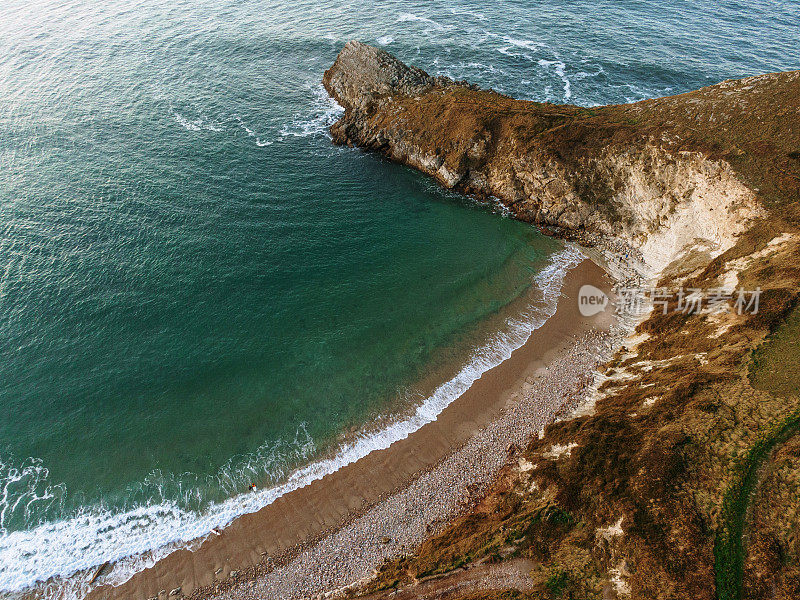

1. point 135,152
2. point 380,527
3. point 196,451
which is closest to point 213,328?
point 196,451

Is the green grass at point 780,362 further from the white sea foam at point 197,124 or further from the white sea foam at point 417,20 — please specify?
the white sea foam at point 417,20

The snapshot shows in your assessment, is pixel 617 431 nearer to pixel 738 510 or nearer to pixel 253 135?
pixel 738 510

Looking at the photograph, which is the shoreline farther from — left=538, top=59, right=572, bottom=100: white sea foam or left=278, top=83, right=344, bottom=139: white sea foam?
left=538, top=59, right=572, bottom=100: white sea foam

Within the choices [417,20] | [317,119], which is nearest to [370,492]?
[317,119]

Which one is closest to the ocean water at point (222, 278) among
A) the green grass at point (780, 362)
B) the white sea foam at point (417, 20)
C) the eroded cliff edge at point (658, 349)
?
the eroded cliff edge at point (658, 349)

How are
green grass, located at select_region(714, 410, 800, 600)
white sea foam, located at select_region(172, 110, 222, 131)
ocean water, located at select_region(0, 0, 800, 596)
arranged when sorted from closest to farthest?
green grass, located at select_region(714, 410, 800, 600) < ocean water, located at select_region(0, 0, 800, 596) < white sea foam, located at select_region(172, 110, 222, 131)

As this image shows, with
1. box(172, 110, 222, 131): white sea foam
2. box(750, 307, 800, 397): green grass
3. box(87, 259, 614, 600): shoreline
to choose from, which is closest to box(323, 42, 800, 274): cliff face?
box(750, 307, 800, 397): green grass
